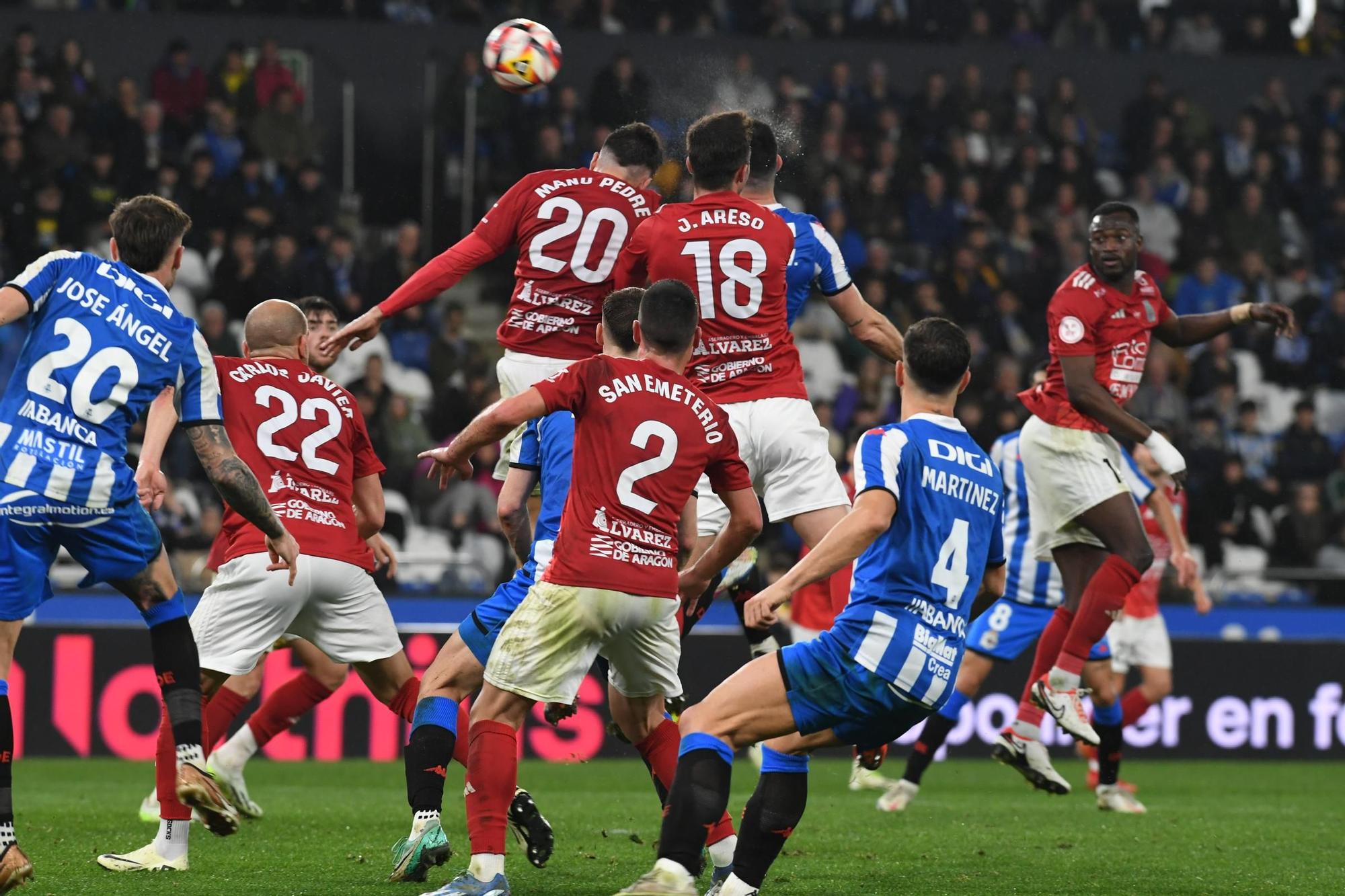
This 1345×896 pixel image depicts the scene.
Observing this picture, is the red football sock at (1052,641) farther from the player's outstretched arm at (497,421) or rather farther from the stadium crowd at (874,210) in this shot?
the stadium crowd at (874,210)

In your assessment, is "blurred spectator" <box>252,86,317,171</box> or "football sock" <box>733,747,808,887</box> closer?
"football sock" <box>733,747,808,887</box>

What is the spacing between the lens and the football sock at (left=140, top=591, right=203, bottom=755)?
602 cm

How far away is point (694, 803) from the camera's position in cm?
533

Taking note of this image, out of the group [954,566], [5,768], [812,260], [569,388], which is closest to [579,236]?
[812,260]

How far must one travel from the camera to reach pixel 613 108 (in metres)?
18.3

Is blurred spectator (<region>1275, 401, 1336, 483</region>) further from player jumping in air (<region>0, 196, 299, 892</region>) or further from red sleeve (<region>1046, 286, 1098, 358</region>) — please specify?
player jumping in air (<region>0, 196, 299, 892</region>)

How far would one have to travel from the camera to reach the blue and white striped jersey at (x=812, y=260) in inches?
299

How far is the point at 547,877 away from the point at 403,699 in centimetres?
123

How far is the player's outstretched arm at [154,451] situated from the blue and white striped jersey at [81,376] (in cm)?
47

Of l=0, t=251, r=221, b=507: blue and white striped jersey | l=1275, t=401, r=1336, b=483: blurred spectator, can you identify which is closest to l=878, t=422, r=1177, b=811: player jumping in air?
l=0, t=251, r=221, b=507: blue and white striped jersey

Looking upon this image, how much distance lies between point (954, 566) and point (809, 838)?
292 centimetres

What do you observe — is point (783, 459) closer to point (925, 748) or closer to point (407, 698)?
point (407, 698)

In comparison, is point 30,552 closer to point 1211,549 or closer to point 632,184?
point 632,184

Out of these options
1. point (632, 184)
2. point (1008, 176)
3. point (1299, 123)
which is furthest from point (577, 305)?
point (1299, 123)
